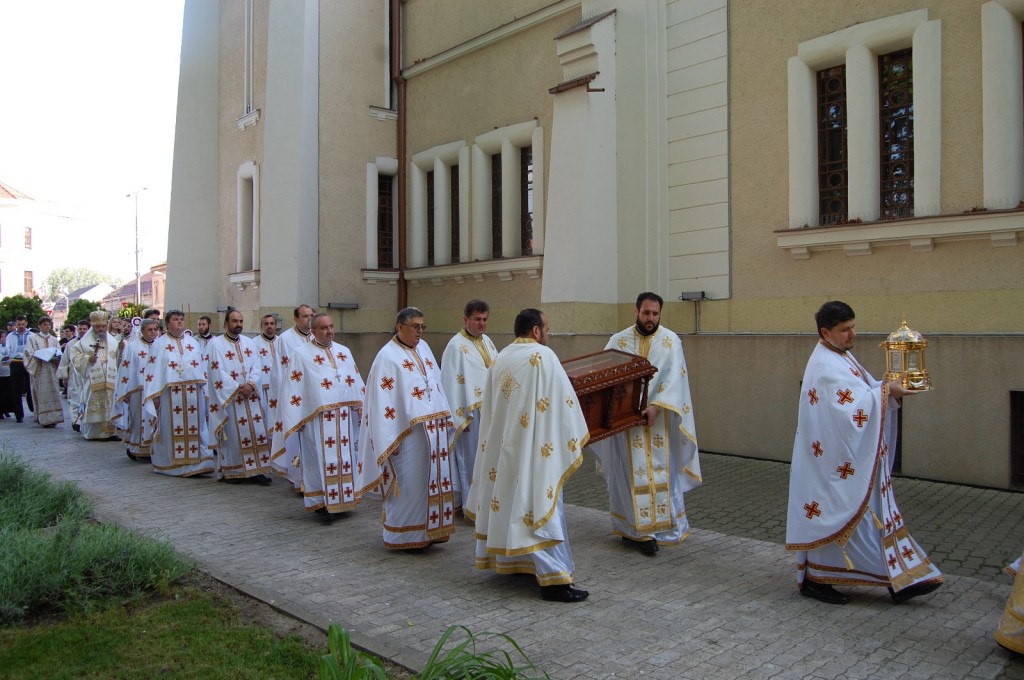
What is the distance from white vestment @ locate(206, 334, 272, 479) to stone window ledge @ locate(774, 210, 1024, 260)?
7.10 metres

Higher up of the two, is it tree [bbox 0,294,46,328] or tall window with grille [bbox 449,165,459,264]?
tall window with grille [bbox 449,165,459,264]

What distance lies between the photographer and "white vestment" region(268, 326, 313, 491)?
29.0ft

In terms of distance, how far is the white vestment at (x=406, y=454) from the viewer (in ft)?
22.6

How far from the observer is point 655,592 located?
18.8ft

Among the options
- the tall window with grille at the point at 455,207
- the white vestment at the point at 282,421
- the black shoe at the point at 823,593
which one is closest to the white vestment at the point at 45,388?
the tall window with grille at the point at 455,207

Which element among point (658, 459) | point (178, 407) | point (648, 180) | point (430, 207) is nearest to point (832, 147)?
point (648, 180)

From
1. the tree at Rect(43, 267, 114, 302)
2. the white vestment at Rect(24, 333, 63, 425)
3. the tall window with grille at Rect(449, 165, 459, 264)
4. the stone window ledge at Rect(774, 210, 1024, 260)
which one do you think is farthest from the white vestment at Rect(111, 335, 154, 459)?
the tree at Rect(43, 267, 114, 302)

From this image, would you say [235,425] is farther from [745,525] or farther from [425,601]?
[745,525]

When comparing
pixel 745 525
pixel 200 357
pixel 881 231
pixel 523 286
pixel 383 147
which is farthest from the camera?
pixel 383 147

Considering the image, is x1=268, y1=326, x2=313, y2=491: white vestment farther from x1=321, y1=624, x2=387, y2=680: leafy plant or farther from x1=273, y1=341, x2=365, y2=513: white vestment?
x1=321, y1=624, x2=387, y2=680: leafy plant

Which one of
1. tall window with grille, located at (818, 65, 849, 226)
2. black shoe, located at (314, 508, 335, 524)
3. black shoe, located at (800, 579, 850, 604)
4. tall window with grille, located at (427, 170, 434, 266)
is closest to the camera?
black shoe, located at (800, 579, 850, 604)

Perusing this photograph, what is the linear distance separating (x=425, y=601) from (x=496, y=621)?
0.65 meters

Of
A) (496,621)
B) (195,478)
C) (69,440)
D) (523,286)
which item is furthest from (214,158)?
(496,621)

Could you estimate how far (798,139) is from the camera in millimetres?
10594
